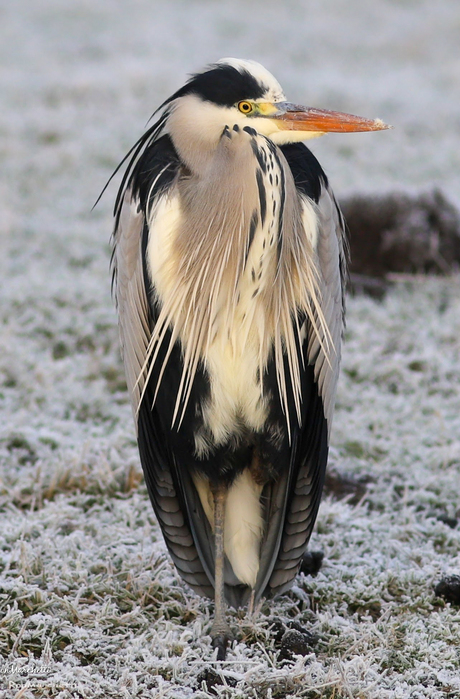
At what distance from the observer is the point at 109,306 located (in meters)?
5.43

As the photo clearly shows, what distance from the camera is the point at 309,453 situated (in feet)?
10.3

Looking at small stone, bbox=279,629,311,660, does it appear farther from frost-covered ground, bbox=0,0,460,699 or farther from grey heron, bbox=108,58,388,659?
grey heron, bbox=108,58,388,659

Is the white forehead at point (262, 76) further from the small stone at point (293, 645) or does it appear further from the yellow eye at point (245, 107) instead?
the small stone at point (293, 645)

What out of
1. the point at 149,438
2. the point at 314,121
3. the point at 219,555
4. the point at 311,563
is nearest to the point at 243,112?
the point at 314,121

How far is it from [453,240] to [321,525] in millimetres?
3041

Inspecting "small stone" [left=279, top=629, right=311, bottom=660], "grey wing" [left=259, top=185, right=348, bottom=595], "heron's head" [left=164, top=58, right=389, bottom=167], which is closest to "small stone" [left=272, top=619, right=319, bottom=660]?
"small stone" [left=279, top=629, right=311, bottom=660]

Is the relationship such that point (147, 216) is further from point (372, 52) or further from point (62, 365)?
point (372, 52)

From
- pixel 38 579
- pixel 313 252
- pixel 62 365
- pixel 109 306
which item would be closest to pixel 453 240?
pixel 109 306

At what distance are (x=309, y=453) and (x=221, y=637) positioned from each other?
723 millimetres

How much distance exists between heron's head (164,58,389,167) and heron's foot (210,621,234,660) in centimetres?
165

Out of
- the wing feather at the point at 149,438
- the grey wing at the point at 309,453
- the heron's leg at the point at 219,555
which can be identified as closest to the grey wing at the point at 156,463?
the wing feather at the point at 149,438

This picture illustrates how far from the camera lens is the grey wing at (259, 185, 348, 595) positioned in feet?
10.1

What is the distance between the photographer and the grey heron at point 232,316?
279 cm

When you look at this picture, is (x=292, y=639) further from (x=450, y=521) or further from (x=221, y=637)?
(x=450, y=521)
